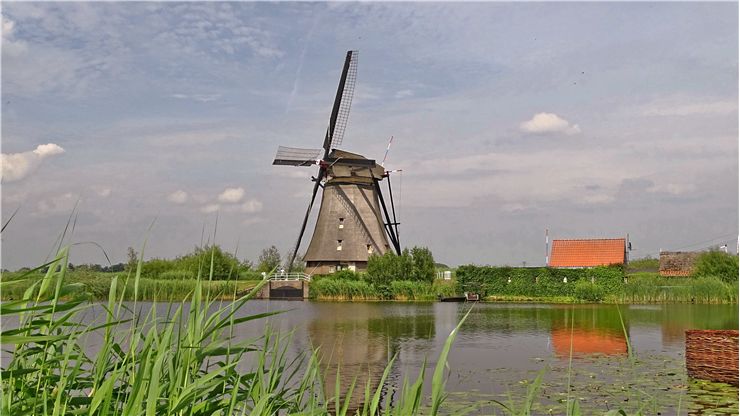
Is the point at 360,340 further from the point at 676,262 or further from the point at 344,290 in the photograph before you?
the point at 676,262

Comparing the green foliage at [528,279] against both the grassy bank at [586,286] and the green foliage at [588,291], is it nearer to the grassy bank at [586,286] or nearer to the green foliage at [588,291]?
the grassy bank at [586,286]

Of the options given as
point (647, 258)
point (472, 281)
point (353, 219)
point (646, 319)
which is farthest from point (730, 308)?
point (647, 258)

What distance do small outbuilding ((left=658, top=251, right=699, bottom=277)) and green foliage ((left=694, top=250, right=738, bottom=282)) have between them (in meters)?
6.34

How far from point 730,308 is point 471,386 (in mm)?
15363

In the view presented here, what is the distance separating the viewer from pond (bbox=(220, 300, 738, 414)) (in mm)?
6082

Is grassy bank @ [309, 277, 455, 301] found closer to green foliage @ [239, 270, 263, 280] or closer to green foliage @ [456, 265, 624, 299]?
green foliage @ [456, 265, 624, 299]

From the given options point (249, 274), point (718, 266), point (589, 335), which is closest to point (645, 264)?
point (718, 266)

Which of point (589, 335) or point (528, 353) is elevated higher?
point (589, 335)

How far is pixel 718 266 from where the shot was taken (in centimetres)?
2505

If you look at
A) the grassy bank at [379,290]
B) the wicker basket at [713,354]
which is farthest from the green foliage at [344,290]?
the wicker basket at [713,354]

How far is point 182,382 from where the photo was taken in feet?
7.16

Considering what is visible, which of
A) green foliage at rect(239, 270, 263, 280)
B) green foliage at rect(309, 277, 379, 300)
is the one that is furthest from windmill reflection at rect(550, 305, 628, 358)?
green foliage at rect(309, 277, 379, 300)

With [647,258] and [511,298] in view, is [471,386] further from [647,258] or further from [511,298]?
[647,258]

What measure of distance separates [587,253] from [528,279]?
8.96 m
